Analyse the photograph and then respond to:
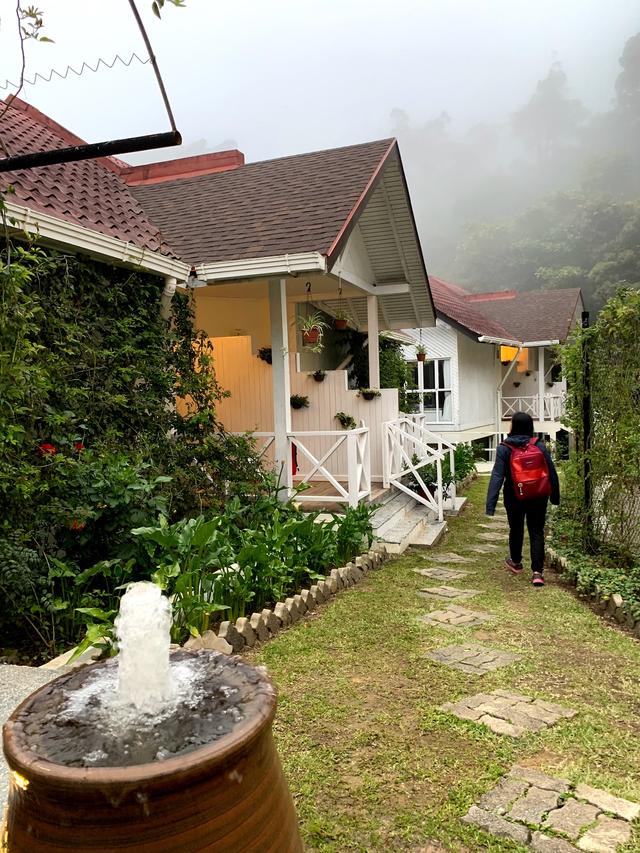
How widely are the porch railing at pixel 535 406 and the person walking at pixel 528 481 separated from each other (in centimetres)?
1634

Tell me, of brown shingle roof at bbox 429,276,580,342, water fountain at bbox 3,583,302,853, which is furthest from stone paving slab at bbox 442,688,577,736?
brown shingle roof at bbox 429,276,580,342

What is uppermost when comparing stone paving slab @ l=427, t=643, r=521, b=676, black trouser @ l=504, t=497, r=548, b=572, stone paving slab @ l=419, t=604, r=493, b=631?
black trouser @ l=504, t=497, r=548, b=572

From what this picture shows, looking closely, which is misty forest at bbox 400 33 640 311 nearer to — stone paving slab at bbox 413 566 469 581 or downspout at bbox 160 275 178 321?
stone paving slab at bbox 413 566 469 581

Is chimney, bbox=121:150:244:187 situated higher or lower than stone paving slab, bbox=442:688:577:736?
higher

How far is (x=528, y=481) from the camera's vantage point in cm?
582

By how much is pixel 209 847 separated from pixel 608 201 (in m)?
55.7

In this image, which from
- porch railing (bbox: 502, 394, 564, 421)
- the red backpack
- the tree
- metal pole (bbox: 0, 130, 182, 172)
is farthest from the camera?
the tree

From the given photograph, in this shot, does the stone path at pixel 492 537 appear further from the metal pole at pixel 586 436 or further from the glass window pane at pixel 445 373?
the glass window pane at pixel 445 373

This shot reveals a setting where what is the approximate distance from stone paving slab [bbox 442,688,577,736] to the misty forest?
31.3 m

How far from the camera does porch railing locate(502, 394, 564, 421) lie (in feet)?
72.7

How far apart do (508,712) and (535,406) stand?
20625 mm

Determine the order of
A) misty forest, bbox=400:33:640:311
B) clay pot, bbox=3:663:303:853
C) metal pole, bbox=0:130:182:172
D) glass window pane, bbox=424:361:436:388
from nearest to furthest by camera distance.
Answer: clay pot, bbox=3:663:303:853
metal pole, bbox=0:130:182:172
glass window pane, bbox=424:361:436:388
misty forest, bbox=400:33:640:311

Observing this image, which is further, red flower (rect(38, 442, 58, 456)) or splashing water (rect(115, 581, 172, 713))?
red flower (rect(38, 442, 58, 456))

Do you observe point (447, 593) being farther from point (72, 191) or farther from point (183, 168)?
point (183, 168)
